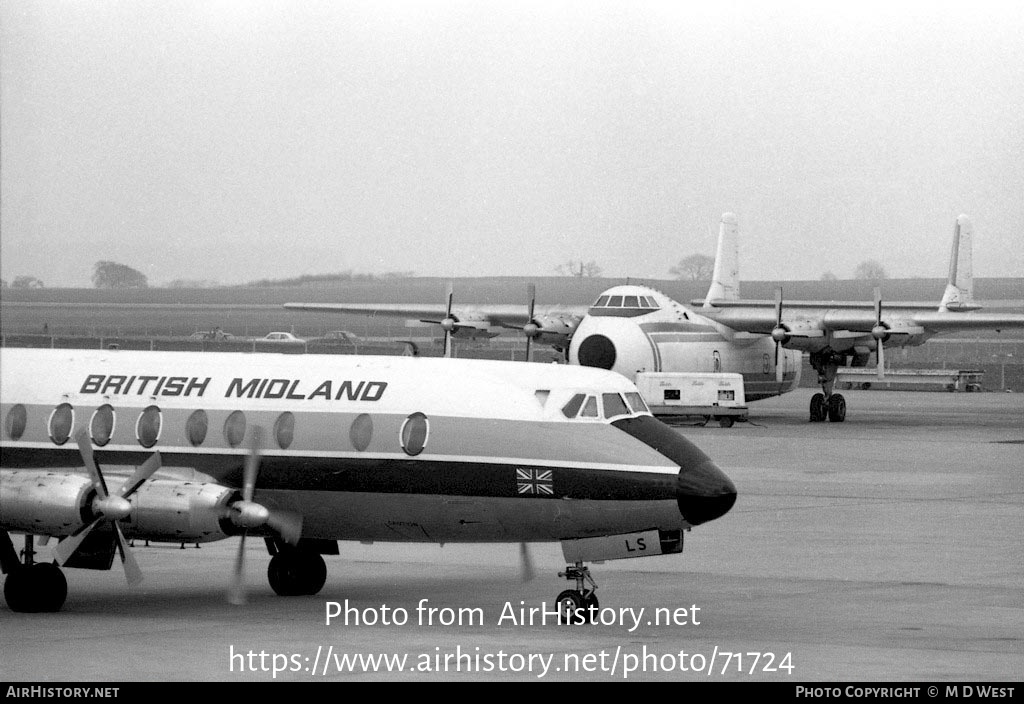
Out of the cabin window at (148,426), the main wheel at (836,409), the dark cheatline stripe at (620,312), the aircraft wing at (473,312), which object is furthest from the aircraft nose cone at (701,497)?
the aircraft wing at (473,312)

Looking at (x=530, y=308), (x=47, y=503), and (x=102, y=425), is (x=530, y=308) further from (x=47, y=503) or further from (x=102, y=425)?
(x=47, y=503)

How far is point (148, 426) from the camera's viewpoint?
1842 cm

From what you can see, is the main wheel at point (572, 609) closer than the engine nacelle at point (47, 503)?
No

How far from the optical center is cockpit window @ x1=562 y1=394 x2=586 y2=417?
17.8 metres

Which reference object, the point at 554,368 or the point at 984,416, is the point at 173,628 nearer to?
the point at 554,368

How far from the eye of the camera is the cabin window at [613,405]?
17.9 meters

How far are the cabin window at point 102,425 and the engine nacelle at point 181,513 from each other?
5.07ft

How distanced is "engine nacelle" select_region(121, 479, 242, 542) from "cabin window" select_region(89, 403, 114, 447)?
1.54 metres

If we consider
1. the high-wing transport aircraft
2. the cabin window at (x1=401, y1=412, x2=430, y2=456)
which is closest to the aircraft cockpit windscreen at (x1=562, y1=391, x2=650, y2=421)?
the cabin window at (x1=401, y1=412, x2=430, y2=456)

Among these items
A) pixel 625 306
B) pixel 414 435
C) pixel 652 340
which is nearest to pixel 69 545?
pixel 414 435

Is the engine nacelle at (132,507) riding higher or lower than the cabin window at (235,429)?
lower

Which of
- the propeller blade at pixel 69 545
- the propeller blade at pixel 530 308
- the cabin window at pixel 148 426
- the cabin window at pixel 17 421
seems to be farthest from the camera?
the propeller blade at pixel 530 308

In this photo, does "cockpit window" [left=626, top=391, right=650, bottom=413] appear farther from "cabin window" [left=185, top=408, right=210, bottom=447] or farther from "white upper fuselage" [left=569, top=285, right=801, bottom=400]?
"white upper fuselage" [left=569, top=285, right=801, bottom=400]

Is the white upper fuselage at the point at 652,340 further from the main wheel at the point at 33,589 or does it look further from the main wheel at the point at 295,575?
the main wheel at the point at 33,589
